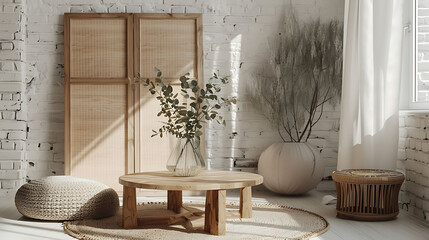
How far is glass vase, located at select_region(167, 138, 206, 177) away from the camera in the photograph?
3404 mm

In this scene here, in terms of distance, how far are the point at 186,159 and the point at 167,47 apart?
1.82 metres

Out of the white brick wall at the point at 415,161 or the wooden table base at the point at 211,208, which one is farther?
the white brick wall at the point at 415,161

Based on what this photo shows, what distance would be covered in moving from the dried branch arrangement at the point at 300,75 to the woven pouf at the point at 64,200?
1970mm

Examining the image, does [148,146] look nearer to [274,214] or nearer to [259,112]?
[259,112]

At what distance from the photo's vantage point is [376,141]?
392 cm

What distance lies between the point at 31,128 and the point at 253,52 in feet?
7.53

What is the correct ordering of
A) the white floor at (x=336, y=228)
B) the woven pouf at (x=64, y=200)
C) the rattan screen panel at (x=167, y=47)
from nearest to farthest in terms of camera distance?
the white floor at (x=336, y=228) → the woven pouf at (x=64, y=200) → the rattan screen panel at (x=167, y=47)

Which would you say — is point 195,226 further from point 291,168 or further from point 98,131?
point 98,131

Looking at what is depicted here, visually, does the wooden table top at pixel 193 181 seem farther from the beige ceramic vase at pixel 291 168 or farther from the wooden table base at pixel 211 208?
the beige ceramic vase at pixel 291 168

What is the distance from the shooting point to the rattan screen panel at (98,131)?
4836 millimetres

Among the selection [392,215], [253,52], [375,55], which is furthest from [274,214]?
[253,52]

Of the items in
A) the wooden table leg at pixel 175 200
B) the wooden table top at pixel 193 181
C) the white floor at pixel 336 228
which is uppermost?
the wooden table top at pixel 193 181

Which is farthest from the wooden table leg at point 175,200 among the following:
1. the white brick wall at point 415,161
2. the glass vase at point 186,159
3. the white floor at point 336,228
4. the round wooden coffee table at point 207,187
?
the white brick wall at point 415,161

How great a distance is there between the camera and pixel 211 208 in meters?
3.11
